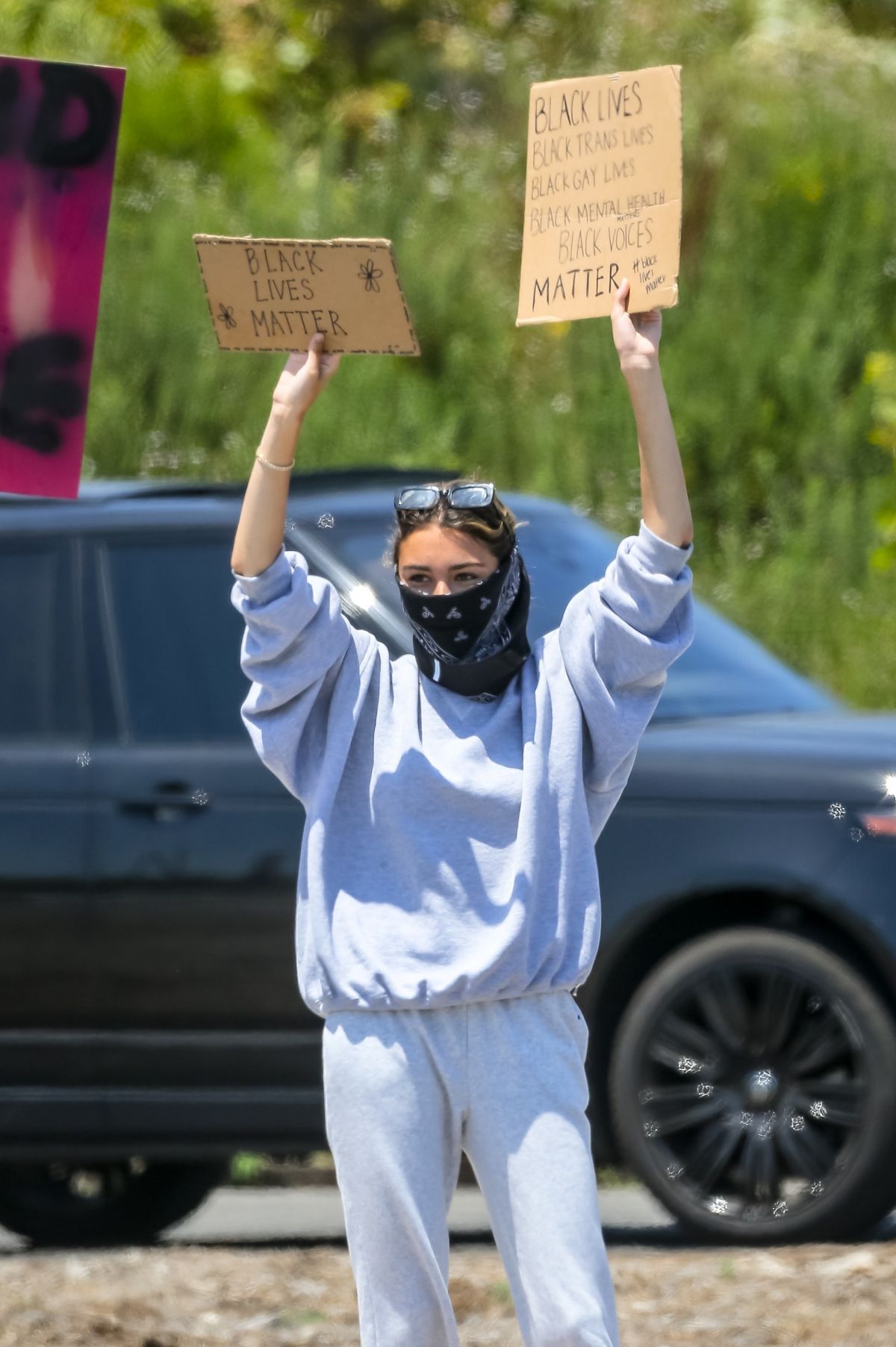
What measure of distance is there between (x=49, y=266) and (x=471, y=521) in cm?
108

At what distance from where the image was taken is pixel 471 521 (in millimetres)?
3242

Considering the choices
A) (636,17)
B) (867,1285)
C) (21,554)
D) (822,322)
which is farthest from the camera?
(636,17)

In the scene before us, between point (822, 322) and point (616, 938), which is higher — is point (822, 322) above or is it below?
above

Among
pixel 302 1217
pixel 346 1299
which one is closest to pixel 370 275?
pixel 346 1299

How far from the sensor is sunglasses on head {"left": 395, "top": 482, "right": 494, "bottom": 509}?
324cm

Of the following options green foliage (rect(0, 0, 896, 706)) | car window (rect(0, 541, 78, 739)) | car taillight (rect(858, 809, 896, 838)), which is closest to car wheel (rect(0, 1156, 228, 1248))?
car window (rect(0, 541, 78, 739))

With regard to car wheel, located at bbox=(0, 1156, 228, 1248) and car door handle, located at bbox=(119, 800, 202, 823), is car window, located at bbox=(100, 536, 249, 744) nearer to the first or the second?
car door handle, located at bbox=(119, 800, 202, 823)

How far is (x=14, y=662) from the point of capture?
19.9ft

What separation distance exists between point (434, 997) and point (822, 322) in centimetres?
1020

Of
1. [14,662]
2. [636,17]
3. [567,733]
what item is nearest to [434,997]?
[567,733]

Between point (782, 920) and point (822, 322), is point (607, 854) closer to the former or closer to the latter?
point (782, 920)

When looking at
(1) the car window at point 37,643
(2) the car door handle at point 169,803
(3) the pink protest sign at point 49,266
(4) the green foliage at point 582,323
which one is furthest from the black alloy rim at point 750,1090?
(4) the green foliage at point 582,323

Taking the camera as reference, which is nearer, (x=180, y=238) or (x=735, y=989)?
(x=735, y=989)

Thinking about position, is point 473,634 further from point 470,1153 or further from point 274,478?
point 470,1153
